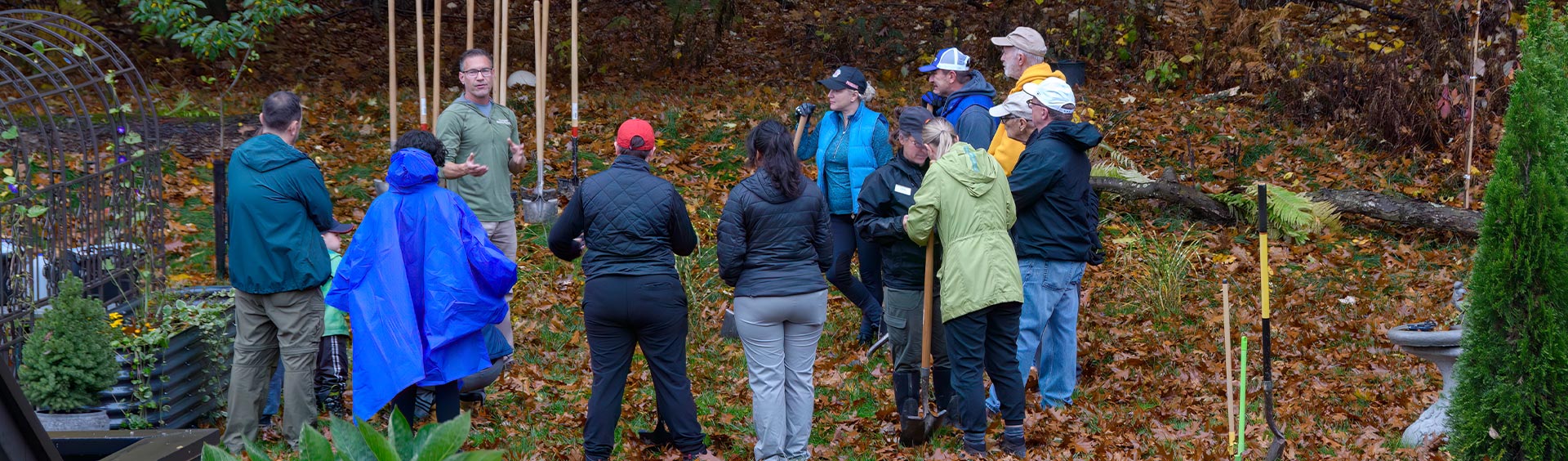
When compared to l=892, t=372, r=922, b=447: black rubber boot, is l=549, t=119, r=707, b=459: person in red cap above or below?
above

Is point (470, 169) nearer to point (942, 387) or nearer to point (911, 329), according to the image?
point (911, 329)

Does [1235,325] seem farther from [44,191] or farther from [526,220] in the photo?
[44,191]

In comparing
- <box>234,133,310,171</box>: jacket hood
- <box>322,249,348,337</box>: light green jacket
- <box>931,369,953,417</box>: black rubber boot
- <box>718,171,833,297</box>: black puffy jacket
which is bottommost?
<box>931,369,953,417</box>: black rubber boot

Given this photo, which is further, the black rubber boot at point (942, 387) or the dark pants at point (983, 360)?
the black rubber boot at point (942, 387)

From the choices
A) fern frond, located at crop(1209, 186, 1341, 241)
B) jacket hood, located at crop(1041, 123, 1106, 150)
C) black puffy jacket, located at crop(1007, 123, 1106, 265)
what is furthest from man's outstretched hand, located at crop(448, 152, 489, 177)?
fern frond, located at crop(1209, 186, 1341, 241)

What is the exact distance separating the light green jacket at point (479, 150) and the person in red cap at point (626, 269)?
5.12ft

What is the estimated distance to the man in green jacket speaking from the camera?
21.9 feet

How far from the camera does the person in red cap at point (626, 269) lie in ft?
16.6

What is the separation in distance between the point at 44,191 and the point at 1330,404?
646 centimetres

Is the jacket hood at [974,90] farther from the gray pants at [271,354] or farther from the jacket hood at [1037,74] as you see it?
the gray pants at [271,354]

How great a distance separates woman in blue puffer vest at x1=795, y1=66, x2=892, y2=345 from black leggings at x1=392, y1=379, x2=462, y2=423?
7.48 ft

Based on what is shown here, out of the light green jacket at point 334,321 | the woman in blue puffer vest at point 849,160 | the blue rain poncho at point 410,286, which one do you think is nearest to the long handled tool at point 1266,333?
the woman in blue puffer vest at point 849,160

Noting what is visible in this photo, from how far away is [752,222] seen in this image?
5.13 metres

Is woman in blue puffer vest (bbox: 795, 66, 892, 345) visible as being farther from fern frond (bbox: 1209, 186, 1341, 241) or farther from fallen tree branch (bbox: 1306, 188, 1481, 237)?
fallen tree branch (bbox: 1306, 188, 1481, 237)
